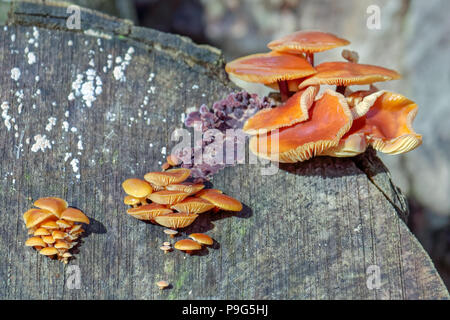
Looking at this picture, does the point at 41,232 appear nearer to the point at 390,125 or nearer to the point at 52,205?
the point at 52,205

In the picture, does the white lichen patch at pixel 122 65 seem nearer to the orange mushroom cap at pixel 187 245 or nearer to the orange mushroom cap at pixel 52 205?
the orange mushroom cap at pixel 52 205

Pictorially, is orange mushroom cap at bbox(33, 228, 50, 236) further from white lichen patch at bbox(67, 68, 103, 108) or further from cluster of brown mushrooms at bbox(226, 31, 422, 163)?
cluster of brown mushrooms at bbox(226, 31, 422, 163)

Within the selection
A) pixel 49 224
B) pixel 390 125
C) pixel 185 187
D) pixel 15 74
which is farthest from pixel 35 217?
pixel 390 125

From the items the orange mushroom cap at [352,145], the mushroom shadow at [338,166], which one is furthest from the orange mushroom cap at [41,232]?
the orange mushroom cap at [352,145]

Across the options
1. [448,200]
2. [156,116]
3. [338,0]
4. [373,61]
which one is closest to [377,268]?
[156,116]

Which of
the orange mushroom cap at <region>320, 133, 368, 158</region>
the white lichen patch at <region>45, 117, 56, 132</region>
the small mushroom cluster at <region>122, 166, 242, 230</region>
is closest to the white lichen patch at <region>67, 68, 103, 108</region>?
the white lichen patch at <region>45, 117, 56, 132</region>
